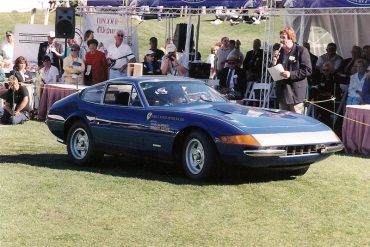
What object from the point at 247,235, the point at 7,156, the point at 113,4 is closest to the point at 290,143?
the point at 247,235

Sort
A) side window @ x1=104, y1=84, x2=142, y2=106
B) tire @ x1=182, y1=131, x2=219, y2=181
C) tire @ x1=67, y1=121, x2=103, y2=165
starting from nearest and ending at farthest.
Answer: tire @ x1=182, y1=131, x2=219, y2=181
side window @ x1=104, y1=84, x2=142, y2=106
tire @ x1=67, y1=121, x2=103, y2=165

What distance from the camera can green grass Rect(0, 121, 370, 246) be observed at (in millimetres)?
6660

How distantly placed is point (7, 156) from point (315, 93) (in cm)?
680

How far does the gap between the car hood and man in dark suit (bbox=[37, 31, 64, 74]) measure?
38.1 ft

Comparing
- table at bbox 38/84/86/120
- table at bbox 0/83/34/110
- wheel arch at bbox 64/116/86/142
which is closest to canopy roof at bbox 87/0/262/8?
table at bbox 38/84/86/120

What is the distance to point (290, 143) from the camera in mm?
9039

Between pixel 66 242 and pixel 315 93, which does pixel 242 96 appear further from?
pixel 66 242

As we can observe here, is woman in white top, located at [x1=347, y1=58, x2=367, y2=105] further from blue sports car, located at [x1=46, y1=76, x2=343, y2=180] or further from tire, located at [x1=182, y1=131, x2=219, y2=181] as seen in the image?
tire, located at [x1=182, y1=131, x2=219, y2=181]

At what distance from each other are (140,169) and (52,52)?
11.6 meters

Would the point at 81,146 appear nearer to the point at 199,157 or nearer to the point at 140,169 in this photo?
the point at 140,169

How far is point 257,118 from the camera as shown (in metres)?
9.38

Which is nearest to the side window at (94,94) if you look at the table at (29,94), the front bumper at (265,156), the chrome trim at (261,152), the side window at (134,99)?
the side window at (134,99)

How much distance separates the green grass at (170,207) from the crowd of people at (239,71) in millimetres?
1947

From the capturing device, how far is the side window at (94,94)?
10828mm
